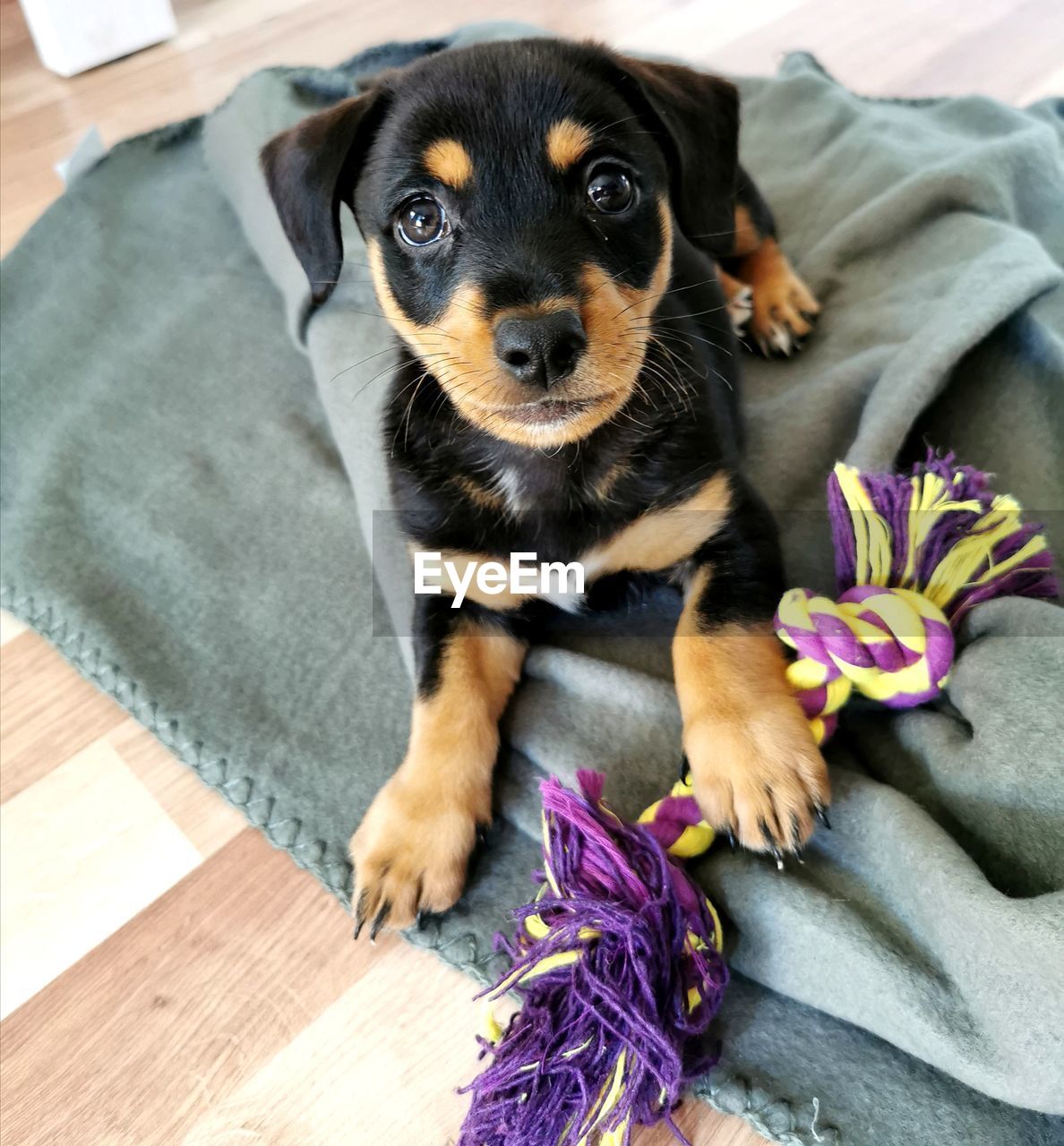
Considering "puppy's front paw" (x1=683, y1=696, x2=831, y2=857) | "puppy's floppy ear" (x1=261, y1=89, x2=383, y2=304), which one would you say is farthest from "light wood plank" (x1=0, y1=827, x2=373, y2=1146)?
"puppy's floppy ear" (x1=261, y1=89, x2=383, y2=304)

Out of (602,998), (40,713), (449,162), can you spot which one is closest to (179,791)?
(40,713)

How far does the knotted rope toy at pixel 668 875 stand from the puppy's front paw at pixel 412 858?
4.7 inches

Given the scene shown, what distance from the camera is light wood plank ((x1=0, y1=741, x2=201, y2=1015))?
1.51m

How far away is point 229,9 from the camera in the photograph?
14.5 feet

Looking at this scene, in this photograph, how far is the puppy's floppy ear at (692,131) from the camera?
1456mm

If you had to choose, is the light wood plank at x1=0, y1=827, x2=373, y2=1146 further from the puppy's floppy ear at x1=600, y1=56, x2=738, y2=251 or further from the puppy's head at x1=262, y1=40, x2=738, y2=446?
the puppy's floppy ear at x1=600, y1=56, x2=738, y2=251

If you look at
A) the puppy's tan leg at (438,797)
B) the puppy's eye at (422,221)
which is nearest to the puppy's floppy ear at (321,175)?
the puppy's eye at (422,221)

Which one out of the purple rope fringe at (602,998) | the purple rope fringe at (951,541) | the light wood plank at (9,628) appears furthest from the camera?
the light wood plank at (9,628)

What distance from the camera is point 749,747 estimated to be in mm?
1291

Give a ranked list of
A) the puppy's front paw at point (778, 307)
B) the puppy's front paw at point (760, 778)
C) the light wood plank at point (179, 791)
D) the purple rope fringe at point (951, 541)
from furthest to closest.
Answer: the puppy's front paw at point (778, 307) < the light wood plank at point (179, 791) < the purple rope fringe at point (951, 541) < the puppy's front paw at point (760, 778)

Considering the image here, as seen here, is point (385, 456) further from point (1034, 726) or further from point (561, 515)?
point (1034, 726)

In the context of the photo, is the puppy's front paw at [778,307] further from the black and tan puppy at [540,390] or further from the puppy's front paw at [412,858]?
the puppy's front paw at [412,858]

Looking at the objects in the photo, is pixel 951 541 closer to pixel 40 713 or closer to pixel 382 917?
pixel 382 917

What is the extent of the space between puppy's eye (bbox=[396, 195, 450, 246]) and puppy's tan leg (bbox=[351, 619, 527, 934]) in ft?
1.97
